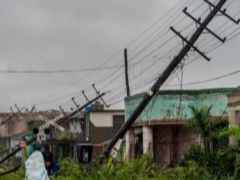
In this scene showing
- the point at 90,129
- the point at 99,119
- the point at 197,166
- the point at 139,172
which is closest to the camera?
the point at 197,166

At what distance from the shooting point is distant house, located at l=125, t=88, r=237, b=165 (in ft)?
104

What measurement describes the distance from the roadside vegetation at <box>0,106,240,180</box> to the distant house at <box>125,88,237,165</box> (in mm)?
8504

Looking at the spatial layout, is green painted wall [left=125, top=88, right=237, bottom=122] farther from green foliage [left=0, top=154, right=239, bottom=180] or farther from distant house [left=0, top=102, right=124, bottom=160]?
distant house [left=0, top=102, right=124, bottom=160]

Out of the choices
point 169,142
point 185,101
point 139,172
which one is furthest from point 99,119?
point 139,172

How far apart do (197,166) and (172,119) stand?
40.7ft

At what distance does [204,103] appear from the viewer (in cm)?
3158

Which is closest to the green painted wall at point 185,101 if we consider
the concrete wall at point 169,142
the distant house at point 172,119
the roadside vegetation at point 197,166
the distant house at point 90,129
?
the distant house at point 172,119

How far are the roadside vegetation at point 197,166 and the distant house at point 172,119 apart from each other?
8504mm

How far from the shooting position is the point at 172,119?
31984 millimetres

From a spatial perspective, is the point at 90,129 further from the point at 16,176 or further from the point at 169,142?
the point at 16,176

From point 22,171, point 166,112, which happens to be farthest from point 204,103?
point 22,171

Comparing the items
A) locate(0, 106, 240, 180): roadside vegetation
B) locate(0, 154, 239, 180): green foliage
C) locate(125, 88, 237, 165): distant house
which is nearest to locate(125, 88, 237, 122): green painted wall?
locate(125, 88, 237, 165): distant house

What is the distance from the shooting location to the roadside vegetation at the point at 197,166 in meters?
18.4

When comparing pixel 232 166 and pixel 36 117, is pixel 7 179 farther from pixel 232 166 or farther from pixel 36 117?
pixel 36 117
